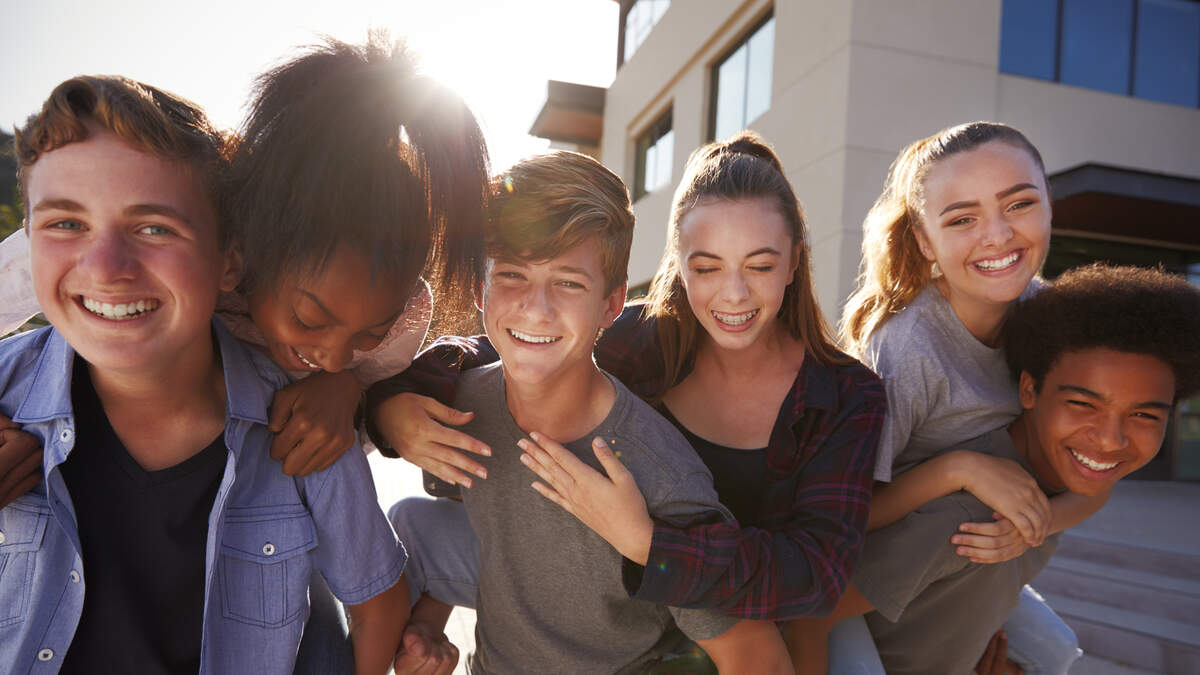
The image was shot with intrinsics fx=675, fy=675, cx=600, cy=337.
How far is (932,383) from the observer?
189 centimetres

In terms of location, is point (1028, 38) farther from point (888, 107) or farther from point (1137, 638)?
point (1137, 638)

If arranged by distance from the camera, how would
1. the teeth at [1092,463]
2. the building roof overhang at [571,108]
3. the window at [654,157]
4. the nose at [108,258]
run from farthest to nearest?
the building roof overhang at [571,108], the window at [654,157], the teeth at [1092,463], the nose at [108,258]

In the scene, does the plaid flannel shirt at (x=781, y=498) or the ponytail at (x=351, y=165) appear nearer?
the ponytail at (x=351, y=165)

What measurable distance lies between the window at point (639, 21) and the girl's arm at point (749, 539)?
10.7 metres

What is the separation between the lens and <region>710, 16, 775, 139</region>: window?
761 centimetres

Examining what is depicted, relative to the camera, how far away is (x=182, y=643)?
141 cm

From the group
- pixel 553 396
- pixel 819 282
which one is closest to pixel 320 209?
pixel 553 396

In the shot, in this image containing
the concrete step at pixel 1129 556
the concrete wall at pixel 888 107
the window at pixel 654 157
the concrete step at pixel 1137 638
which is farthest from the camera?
the window at pixel 654 157

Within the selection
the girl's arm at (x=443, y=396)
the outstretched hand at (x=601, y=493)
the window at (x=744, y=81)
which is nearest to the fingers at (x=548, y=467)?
the outstretched hand at (x=601, y=493)

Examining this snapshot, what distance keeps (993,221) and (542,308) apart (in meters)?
1.32

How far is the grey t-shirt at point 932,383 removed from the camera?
188cm

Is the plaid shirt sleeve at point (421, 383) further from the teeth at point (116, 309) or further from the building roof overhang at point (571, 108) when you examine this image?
the building roof overhang at point (571, 108)

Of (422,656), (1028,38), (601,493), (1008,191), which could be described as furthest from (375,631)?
(1028,38)

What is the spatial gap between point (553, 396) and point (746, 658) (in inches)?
28.3
